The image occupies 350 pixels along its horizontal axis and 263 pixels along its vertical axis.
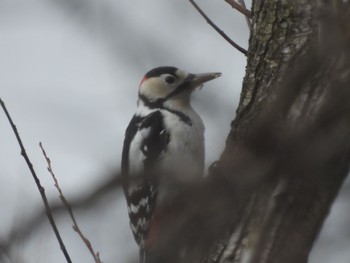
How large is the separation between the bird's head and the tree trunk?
194 cm

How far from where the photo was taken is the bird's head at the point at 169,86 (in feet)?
16.4

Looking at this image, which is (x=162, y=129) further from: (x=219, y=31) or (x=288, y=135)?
(x=288, y=135)

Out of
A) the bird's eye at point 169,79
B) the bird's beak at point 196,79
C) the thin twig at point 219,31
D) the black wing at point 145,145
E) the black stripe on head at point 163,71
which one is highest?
the thin twig at point 219,31

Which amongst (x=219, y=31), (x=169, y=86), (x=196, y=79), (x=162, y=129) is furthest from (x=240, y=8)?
(x=169, y=86)

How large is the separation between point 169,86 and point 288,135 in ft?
13.8

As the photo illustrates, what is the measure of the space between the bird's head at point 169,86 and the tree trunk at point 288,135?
1938 millimetres

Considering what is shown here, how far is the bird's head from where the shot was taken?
500cm

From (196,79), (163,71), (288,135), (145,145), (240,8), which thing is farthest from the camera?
(163,71)

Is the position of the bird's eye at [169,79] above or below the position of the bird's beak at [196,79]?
above

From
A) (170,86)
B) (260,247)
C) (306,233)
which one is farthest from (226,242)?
(170,86)

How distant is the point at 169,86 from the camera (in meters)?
5.14

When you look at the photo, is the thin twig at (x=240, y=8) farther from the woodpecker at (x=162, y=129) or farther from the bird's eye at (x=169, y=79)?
the bird's eye at (x=169, y=79)

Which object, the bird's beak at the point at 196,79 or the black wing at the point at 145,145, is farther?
the bird's beak at the point at 196,79

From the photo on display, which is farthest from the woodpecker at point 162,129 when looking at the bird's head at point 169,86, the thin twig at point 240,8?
the thin twig at point 240,8
